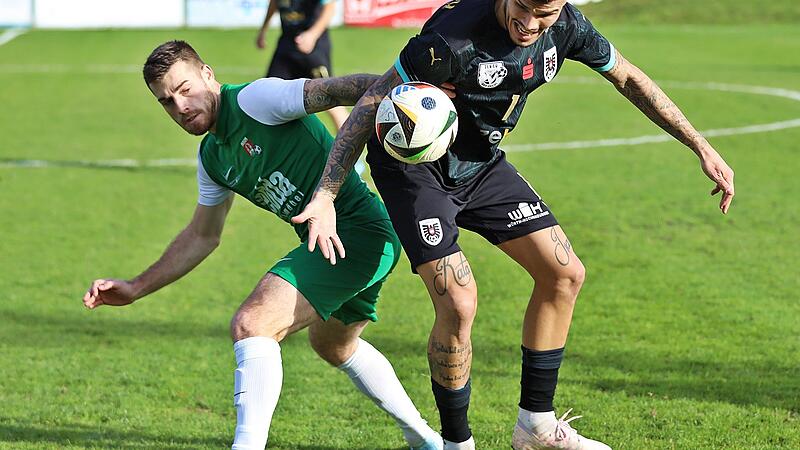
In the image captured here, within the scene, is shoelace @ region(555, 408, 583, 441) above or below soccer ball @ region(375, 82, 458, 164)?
below

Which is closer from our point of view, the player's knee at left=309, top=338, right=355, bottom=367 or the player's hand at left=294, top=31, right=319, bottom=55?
the player's knee at left=309, top=338, right=355, bottom=367

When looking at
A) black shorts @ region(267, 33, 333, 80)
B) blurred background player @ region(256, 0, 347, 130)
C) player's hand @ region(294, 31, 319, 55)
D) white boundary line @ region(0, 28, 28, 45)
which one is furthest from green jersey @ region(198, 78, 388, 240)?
white boundary line @ region(0, 28, 28, 45)

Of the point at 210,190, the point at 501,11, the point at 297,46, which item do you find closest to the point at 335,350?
the point at 210,190

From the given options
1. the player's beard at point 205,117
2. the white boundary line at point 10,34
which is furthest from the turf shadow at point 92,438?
the white boundary line at point 10,34

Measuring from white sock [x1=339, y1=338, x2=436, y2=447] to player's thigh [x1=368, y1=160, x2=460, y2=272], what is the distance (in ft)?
2.16

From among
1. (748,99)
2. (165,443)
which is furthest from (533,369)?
(748,99)

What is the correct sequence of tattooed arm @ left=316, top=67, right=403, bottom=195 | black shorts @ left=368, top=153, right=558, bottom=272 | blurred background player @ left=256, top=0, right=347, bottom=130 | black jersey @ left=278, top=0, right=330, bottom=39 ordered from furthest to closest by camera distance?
black jersey @ left=278, top=0, right=330, bottom=39 < blurred background player @ left=256, top=0, right=347, bottom=130 < black shorts @ left=368, top=153, right=558, bottom=272 < tattooed arm @ left=316, top=67, right=403, bottom=195

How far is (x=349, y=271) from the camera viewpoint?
191 inches

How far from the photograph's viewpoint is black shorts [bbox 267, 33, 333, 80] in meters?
12.3

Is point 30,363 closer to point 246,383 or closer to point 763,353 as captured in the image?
point 246,383

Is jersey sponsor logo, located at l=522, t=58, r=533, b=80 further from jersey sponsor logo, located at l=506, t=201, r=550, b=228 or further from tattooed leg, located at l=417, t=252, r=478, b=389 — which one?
tattooed leg, located at l=417, t=252, r=478, b=389

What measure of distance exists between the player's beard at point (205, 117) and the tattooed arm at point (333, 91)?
411mm

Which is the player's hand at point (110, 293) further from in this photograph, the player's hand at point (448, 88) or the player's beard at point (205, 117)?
the player's hand at point (448, 88)

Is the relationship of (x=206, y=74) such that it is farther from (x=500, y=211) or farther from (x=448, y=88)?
(x=500, y=211)
